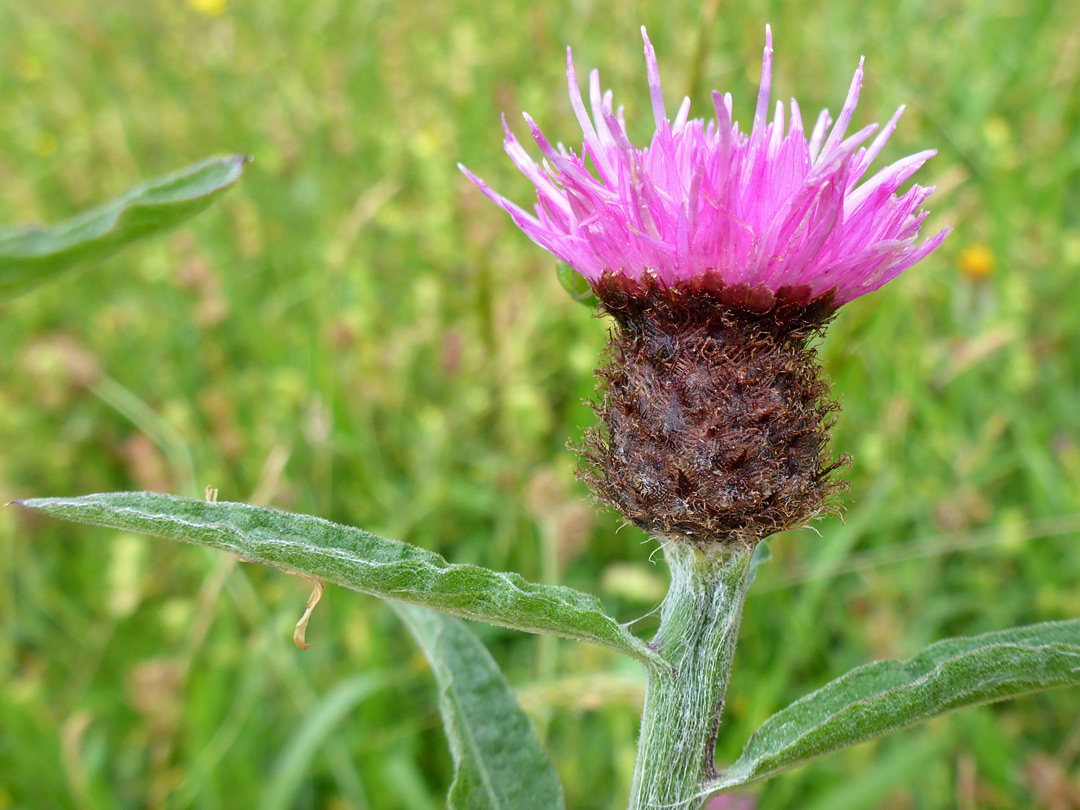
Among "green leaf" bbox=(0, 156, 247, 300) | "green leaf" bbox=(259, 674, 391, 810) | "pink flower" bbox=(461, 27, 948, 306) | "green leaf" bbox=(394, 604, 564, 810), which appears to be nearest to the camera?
"green leaf" bbox=(0, 156, 247, 300)

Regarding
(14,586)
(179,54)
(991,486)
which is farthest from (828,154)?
(179,54)

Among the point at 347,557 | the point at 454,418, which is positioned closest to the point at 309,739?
the point at 454,418

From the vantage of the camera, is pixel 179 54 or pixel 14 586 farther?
pixel 179 54

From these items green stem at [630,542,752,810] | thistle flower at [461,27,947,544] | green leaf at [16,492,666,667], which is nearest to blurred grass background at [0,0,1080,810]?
thistle flower at [461,27,947,544]

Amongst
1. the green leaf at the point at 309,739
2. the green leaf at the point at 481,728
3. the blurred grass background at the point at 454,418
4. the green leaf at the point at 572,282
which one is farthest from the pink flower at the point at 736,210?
the green leaf at the point at 309,739

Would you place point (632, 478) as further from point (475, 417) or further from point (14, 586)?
point (14, 586)

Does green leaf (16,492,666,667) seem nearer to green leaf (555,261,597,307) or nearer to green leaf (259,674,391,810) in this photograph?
green leaf (555,261,597,307)
